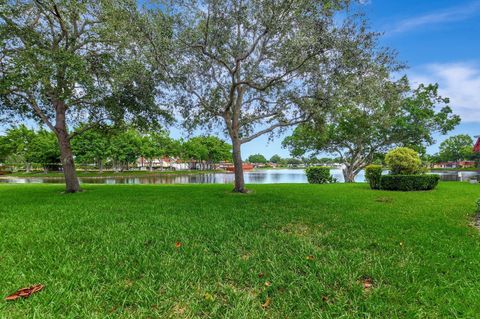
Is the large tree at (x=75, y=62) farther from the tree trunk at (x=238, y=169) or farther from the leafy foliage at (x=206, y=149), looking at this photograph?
the leafy foliage at (x=206, y=149)

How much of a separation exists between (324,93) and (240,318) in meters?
10.2

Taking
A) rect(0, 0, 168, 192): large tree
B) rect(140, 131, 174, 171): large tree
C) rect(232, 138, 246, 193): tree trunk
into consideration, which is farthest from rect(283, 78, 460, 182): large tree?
rect(140, 131, 174, 171): large tree

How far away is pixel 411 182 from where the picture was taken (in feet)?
43.5

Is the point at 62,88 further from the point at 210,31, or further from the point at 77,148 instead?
the point at 77,148

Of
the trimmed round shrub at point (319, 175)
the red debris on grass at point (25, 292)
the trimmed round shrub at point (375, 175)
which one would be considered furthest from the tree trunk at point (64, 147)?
the trimmed round shrub at point (319, 175)

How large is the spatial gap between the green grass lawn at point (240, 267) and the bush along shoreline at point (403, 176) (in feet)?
25.8

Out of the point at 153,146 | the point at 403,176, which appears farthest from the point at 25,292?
the point at 153,146

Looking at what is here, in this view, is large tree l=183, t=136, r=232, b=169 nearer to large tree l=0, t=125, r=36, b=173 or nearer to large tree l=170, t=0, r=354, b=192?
large tree l=0, t=125, r=36, b=173

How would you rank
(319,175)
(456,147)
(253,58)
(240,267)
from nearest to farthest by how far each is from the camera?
(240,267) → (253,58) → (319,175) → (456,147)

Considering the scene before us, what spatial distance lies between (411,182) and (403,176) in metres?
0.48

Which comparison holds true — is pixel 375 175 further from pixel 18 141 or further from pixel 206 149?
pixel 18 141

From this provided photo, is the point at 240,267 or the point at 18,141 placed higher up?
the point at 18,141

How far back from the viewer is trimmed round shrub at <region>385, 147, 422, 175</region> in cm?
1429

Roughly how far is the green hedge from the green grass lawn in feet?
25.6
